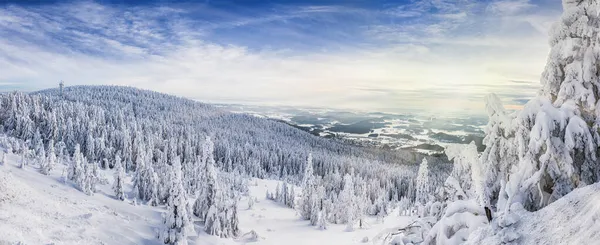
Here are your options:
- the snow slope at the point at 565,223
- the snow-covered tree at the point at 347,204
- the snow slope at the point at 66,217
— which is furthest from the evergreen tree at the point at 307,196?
the snow slope at the point at 565,223

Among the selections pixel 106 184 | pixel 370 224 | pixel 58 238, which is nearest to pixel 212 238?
pixel 58 238

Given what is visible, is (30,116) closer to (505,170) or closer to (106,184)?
(106,184)

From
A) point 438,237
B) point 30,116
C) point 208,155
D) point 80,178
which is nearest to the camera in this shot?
→ point 438,237

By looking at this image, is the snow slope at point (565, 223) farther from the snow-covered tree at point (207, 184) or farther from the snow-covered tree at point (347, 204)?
the snow-covered tree at point (347, 204)

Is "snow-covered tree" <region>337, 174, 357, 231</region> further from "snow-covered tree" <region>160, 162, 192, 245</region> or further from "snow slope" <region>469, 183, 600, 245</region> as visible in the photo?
"snow slope" <region>469, 183, 600, 245</region>

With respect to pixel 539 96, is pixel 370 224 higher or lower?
lower

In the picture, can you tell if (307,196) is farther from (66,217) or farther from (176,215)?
(66,217)
